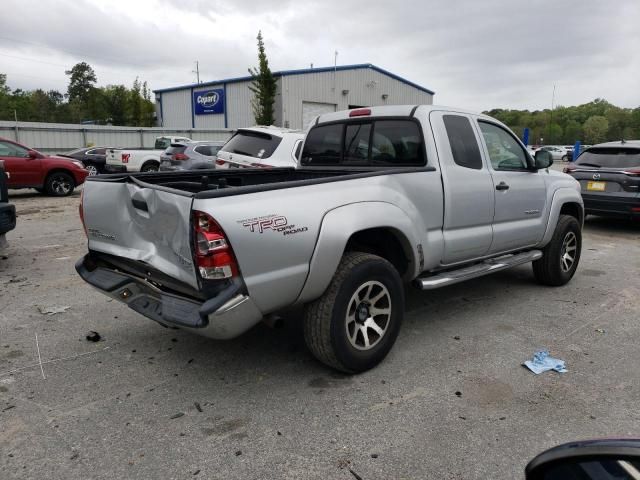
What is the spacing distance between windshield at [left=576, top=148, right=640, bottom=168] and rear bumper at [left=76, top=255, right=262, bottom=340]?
8.85 metres

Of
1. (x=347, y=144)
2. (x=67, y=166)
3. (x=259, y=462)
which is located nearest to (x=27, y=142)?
(x=67, y=166)

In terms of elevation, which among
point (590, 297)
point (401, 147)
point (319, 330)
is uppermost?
point (401, 147)

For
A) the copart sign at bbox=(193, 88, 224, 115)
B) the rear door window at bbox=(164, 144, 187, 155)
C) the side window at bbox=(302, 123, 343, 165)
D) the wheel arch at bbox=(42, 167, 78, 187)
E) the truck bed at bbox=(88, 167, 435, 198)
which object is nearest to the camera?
the truck bed at bbox=(88, 167, 435, 198)

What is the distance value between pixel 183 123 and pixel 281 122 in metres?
11.0

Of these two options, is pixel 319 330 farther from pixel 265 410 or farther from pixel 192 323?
pixel 192 323

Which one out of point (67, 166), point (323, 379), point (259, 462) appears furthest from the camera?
point (67, 166)

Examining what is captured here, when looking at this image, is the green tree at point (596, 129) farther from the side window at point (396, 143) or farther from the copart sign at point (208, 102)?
the side window at point (396, 143)

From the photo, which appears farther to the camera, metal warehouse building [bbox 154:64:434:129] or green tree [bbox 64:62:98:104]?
green tree [bbox 64:62:98:104]

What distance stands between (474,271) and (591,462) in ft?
10.6

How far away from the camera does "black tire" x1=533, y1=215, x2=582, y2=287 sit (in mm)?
5602

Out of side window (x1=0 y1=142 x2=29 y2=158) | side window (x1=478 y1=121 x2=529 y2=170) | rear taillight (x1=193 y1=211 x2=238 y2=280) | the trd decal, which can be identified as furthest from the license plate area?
side window (x1=0 y1=142 x2=29 y2=158)

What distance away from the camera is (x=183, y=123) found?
36219mm

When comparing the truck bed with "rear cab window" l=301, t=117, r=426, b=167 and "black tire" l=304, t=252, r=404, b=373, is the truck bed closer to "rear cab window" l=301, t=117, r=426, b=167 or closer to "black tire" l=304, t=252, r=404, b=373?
"rear cab window" l=301, t=117, r=426, b=167

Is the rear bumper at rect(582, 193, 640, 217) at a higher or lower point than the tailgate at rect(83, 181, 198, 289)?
lower
